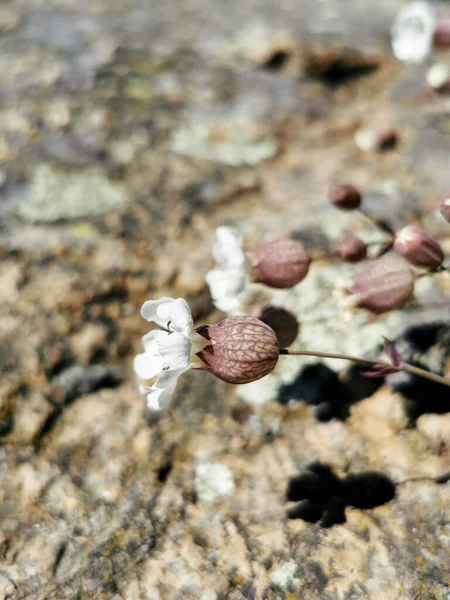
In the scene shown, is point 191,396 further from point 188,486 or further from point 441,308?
point 441,308

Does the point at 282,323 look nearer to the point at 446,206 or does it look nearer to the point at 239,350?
the point at 239,350

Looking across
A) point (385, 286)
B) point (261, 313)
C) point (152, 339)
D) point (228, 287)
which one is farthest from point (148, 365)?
point (385, 286)

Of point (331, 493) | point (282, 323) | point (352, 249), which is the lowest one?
point (331, 493)

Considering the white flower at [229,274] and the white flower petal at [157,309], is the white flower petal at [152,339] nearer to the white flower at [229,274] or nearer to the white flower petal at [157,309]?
the white flower petal at [157,309]

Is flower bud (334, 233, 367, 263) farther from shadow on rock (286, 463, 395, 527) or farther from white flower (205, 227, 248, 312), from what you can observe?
shadow on rock (286, 463, 395, 527)

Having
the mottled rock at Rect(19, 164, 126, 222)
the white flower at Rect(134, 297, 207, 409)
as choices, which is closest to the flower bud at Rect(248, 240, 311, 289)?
the white flower at Rect(134, 297, 207, 409)

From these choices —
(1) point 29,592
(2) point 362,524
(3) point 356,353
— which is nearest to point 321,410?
(3) point 356,353

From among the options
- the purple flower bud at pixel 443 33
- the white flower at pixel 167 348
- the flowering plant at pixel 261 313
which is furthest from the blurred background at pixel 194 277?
the white flower at pixel 167 348
